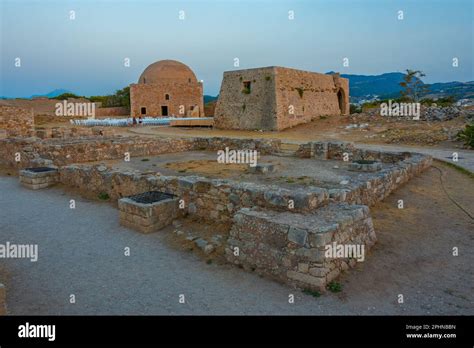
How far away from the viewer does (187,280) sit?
4383mm

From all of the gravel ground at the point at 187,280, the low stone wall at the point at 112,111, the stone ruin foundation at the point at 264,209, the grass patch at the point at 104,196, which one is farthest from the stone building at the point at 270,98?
the gravel ground at the point at 187,280

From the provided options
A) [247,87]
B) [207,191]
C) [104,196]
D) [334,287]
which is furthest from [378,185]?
[247,87]

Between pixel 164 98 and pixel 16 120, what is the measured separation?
18746 mm

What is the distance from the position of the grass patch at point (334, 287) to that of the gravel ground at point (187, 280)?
0.27 feet

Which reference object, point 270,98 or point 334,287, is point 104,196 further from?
point 270,98

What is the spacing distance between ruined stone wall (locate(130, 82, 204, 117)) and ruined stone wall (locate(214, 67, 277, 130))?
994cm

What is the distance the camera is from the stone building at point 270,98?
2480 centimetres

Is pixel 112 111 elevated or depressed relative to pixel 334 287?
elevated

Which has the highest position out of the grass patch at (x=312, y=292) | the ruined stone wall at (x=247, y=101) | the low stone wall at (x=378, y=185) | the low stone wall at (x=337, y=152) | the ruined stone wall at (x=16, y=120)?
the ruined stone wall at (x=247, y=101)

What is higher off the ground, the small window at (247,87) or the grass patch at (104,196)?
the small window at (247,87)

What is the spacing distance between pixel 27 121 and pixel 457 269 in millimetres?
21911

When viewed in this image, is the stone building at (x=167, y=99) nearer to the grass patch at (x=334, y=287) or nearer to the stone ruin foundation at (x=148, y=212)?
the stone ruin foundation at (x=148, y=212)
